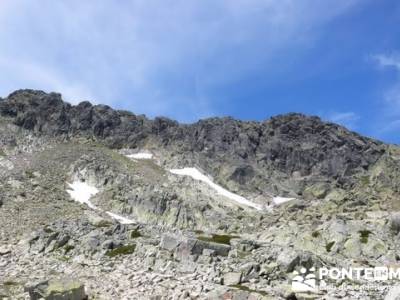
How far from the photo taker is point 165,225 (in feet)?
359

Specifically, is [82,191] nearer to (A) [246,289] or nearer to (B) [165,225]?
(B) [165,225]

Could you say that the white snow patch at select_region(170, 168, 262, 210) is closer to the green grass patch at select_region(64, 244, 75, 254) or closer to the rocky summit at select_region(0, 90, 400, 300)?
the rocky summit at select_region(0, 90, 400, 300)

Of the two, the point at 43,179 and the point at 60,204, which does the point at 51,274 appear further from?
the point at 43,179

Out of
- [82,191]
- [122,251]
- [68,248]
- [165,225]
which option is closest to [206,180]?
[82,191]

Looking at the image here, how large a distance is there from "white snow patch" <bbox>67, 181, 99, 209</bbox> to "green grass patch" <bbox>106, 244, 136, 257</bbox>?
8200 cm

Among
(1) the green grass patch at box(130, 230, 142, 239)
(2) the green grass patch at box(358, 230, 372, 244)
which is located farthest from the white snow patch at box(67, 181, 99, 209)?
(2) the green grass patch at box(358, 230, 372, 244)

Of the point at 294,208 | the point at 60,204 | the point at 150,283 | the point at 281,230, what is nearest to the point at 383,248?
the point at 281,230

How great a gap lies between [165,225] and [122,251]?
69.9 metres

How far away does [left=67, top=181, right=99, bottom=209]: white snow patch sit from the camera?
12663 cm

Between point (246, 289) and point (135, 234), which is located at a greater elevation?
point (135, 234)

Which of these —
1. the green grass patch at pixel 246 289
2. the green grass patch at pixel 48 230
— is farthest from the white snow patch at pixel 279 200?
the green grass patch at pixel 246 289

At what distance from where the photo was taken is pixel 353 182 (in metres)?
197

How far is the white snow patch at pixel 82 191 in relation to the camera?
127 m

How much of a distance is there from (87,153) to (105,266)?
442 feet
